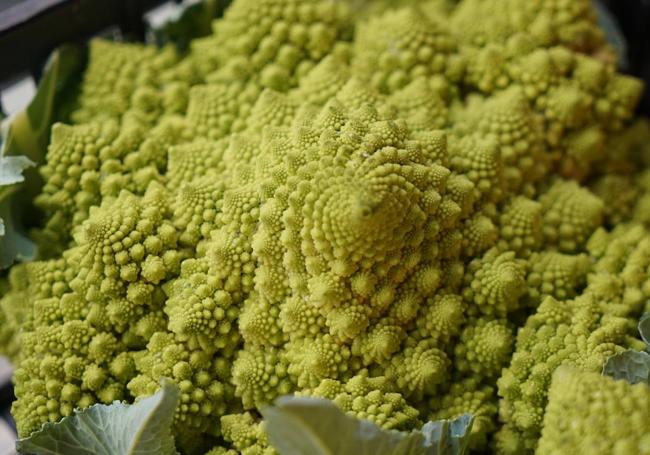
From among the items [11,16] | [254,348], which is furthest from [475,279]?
[11,16]

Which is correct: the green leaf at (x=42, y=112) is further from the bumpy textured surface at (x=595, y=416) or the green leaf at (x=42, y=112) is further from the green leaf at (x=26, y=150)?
the bumpy textured surface at (x=595, y=416)

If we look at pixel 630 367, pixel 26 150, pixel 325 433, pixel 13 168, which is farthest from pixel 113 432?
pixel 630 367

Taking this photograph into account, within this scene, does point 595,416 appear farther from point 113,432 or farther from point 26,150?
point 26,150

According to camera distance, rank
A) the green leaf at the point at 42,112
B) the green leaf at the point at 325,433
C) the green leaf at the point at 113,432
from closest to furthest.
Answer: the green leaf at the point at 325,433
the green leaf at the point at 113,432
the green leaf at the point at 42,112

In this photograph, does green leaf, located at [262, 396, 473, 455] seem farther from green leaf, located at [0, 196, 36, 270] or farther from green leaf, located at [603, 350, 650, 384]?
green leaf, located at [0, 196, 36, 270]

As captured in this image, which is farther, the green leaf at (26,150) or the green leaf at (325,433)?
the green leaf at (26,150)

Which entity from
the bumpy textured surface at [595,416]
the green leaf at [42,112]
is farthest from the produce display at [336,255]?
the green leaf at [42,112]

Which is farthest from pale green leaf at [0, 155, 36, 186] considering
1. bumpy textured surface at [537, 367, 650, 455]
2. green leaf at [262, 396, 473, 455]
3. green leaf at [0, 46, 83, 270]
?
bumpy textured surface at [537, 367, 650, 455]
